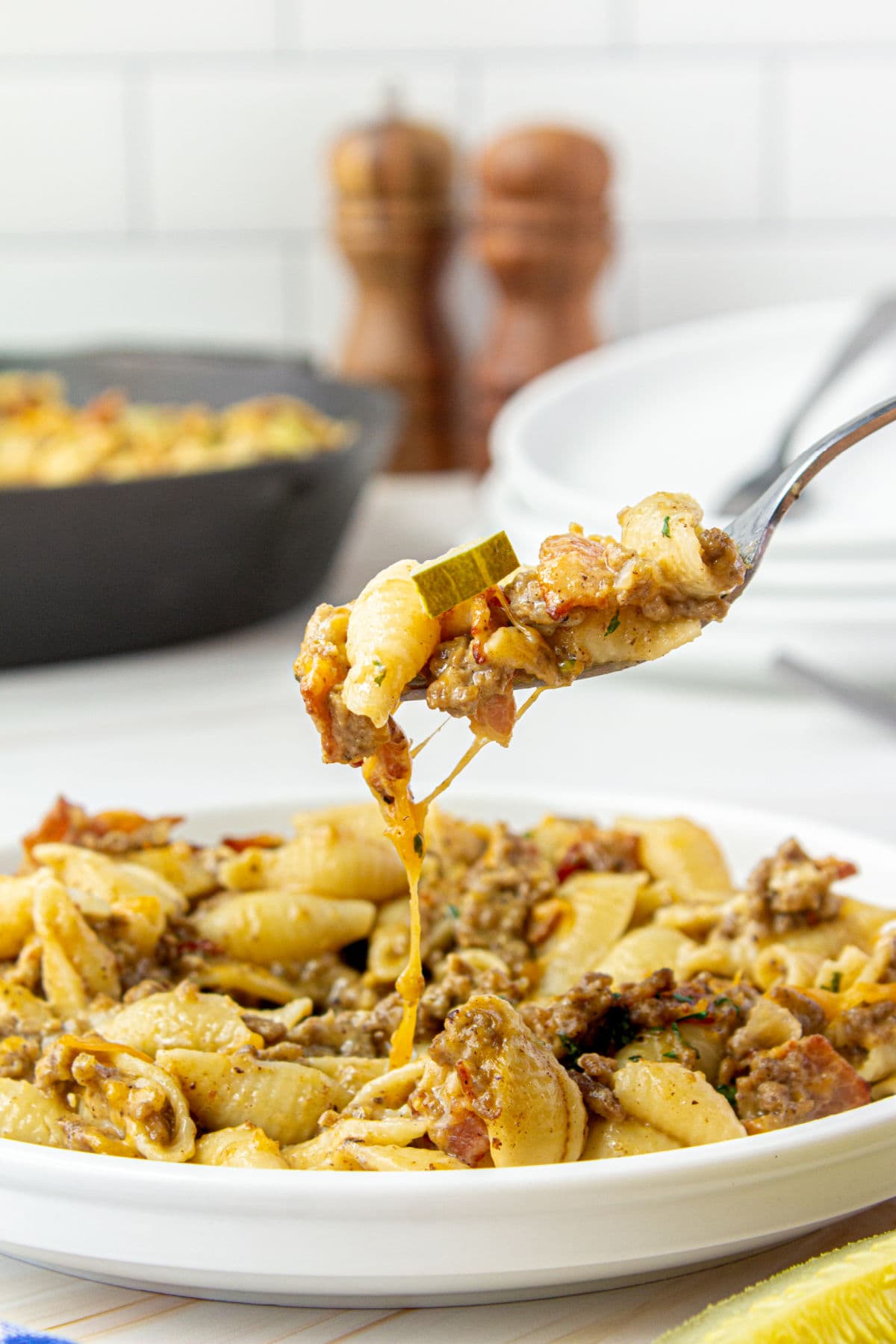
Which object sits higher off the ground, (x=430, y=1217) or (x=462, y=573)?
(x=462, y=573)

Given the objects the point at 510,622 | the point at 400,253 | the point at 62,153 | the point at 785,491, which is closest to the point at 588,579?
the point at 510,622

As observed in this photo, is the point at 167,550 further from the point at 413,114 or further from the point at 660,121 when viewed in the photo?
the point at 660,121

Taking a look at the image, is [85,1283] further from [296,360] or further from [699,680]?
[296,360]

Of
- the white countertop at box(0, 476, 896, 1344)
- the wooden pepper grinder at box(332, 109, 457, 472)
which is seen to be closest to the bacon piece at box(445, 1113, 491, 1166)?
the white countertop at box(0, 476, 896, 1344)

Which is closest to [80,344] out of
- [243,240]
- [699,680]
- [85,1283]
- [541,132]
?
[243,240]

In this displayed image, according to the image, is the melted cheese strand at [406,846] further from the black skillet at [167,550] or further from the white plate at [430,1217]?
the black skillet at [167,550]

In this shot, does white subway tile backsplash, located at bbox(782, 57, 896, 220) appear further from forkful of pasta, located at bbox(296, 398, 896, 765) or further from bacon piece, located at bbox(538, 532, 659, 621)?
bacon piece, located at bbox(538, 532, 659, 621)

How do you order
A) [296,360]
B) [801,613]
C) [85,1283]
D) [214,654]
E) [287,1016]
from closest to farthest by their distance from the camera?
1. [85,1283]
2. [287,1016]
3. [801,613]
4. [214,654]
5. [296,360]
